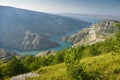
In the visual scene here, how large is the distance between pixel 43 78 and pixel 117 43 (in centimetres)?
694

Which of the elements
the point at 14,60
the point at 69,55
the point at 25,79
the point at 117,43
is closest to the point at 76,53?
the point at 69,55

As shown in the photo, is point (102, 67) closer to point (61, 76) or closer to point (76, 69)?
point (61, 76)

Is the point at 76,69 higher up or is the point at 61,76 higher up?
the point at 76,69

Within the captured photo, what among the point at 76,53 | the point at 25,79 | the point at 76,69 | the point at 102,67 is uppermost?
the point at 76,53

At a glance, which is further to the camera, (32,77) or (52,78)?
(32,77)

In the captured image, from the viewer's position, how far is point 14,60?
4069 cm

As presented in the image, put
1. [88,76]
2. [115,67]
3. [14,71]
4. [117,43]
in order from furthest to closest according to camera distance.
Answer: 1. [14,71]
2. [115,67]
3. [117,43]
4. [88,76]

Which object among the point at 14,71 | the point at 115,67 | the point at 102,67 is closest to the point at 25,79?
the point at 102,67

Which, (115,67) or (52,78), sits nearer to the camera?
(115,67)

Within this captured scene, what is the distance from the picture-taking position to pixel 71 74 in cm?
1167

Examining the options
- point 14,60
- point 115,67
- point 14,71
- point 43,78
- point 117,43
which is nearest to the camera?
point 117,43

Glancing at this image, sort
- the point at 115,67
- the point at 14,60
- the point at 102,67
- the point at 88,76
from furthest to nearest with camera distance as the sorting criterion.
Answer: the point at 14,60, the point at 102,67, the point at 115,67, the point at 88,76

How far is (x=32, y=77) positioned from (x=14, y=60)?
2309 cm

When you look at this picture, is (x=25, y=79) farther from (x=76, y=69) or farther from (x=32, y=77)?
(x=76, y=69)
